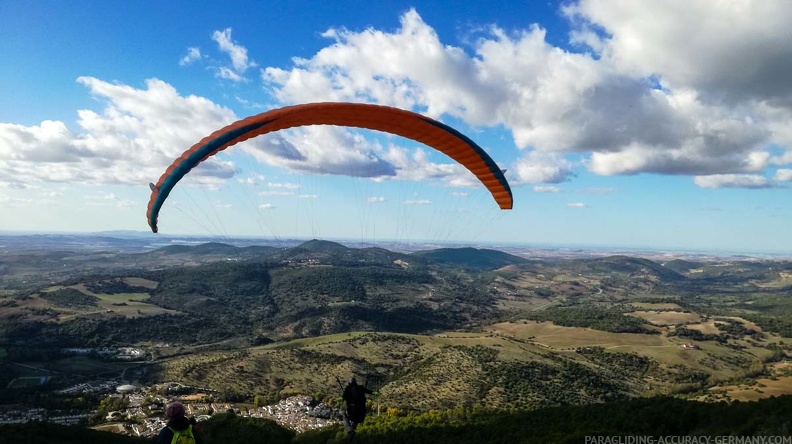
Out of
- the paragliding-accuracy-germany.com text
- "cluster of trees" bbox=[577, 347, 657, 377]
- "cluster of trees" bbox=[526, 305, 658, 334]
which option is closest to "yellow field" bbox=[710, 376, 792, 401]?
"cluster of trees" bbox=[577, 347, 657, 377]

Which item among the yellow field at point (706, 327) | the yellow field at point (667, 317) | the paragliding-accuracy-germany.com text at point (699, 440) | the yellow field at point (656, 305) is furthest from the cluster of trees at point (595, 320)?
the paragliding-accuracy-germany.com text at point (699, 440)

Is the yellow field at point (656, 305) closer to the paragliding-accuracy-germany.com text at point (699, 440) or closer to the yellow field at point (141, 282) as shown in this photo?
the paragliding-accuracy-germany.com text at point (699, 440)

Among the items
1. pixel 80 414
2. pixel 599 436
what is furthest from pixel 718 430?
pixel 80 414

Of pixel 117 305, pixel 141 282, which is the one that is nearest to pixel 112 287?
pixel 141 282

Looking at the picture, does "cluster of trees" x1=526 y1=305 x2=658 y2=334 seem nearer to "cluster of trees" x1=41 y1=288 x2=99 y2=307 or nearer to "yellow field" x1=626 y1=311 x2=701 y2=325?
"yellow field" x1=626 y1=311 x2=701 y2=325

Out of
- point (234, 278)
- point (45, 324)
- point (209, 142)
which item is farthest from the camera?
point (234, 278)

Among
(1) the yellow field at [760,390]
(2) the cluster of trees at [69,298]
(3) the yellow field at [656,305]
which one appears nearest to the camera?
(1) the yellow field at [760,390]

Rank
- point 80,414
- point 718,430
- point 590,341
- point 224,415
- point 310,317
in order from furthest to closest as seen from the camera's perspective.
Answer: point 310,317 < point 590,341 < point 80,414 < point 224,415 < point 718,430

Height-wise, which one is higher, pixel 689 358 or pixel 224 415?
pixel 224 415

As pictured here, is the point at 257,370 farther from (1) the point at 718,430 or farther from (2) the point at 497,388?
(1) the point at 718,430
